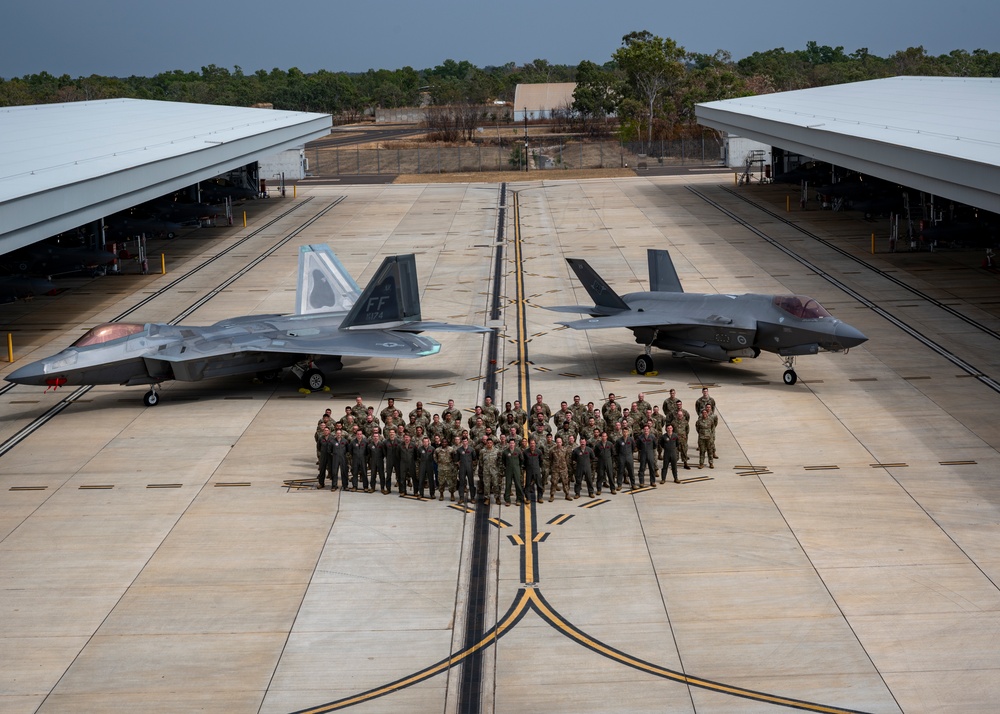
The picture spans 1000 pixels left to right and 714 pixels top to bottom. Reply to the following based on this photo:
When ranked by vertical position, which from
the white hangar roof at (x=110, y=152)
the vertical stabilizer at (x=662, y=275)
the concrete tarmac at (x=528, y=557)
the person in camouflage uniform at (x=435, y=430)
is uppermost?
the white hangar roof at (x=110, y=152)

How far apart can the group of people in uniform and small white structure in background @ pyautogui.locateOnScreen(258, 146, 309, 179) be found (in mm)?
57679

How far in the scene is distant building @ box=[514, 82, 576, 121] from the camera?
142750mm

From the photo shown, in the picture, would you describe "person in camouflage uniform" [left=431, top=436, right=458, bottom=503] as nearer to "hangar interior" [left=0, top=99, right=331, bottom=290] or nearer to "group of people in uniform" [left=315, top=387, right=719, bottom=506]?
"group of people in uniform" [left=315, top=387, right=719, bottom=506]

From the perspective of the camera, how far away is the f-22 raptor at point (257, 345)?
2548 centimetres

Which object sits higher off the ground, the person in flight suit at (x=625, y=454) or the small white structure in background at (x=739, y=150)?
the small white structure in background at (x=739, y=150)

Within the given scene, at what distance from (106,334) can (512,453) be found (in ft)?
38.7

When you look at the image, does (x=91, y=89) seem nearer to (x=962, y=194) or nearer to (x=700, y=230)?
(x=700, y=230)

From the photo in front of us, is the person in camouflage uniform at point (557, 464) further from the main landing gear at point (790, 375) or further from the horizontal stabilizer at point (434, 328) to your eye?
the main landing gear at point (790, 375)

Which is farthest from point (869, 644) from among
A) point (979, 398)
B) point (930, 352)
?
point (930, 352)

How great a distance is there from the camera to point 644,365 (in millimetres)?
27922

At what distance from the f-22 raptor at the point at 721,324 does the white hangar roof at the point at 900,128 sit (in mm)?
7165

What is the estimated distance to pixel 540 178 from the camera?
77.9 m

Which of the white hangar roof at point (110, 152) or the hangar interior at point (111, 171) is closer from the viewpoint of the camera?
the white hangar roof at point (110, 152)

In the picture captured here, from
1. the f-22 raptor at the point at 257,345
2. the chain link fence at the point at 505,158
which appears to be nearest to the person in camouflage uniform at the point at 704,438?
the f-22 raptor at the point at 257,345
